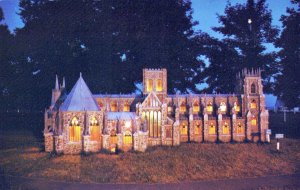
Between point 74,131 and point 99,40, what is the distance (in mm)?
25124

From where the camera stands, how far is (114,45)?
58.3m

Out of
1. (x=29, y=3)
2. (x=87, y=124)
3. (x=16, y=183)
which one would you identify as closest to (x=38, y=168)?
(x=16, y=183)

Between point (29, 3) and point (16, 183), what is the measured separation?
42.1 metres

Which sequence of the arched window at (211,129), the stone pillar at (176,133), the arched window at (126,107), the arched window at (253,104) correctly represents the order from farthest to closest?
the arched window at (253,104) → the arched window at (126,107) → the arched window at (211,129) → the stone pillar at (176,133)

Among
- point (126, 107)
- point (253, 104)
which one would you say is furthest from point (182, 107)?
point (253, 104)

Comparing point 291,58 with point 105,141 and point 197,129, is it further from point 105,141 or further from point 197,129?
point 105,141

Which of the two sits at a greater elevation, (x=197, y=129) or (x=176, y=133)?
(x=197, y=129)

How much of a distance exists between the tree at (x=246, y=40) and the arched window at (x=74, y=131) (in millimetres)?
34107

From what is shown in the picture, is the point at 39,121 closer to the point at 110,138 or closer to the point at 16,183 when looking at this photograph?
the point at 110,138

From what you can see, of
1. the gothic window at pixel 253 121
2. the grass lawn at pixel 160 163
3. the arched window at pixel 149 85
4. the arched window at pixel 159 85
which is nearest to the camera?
the grass lawn at pixel 160 163

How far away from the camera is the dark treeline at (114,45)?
55.9 meters

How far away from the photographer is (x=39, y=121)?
6091 cm

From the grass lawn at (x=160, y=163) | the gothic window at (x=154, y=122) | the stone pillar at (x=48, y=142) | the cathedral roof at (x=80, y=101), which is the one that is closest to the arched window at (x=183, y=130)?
the grass lawn at (x=160, y=163)

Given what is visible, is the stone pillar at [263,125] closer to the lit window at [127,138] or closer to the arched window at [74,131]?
the lit window at [127,138]
